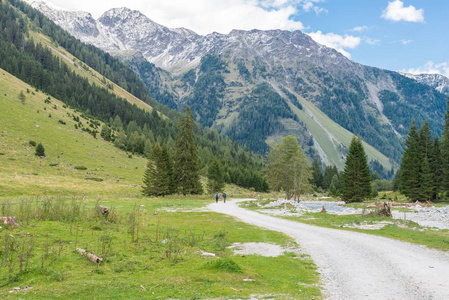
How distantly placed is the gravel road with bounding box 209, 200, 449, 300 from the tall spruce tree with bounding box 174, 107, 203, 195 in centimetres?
4728

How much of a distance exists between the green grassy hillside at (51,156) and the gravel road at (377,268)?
1916 inches

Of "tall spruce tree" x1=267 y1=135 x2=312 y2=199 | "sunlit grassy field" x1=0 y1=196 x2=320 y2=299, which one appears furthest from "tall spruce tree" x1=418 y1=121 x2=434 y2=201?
"sunlit grassy field" x1=0 y1=196 x2=320 y2=299

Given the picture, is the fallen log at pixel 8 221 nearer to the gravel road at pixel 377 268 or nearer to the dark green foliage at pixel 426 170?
the gravel road at pixel 377 268

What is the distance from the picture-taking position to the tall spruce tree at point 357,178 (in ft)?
214

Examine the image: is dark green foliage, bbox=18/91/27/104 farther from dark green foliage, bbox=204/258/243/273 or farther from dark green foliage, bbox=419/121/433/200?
dark green foliage, bbox=419/121/433/200

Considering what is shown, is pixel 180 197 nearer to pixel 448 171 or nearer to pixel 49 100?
pixel 448 171

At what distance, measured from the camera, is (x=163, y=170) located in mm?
64375

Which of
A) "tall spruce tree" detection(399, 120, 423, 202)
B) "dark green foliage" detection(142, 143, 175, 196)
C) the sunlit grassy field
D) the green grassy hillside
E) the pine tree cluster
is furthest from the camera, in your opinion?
"dark green foliage" detection(142, 143, 175, 196)

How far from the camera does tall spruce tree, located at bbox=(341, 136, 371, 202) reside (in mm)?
65312

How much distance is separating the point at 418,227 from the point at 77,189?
5980cm

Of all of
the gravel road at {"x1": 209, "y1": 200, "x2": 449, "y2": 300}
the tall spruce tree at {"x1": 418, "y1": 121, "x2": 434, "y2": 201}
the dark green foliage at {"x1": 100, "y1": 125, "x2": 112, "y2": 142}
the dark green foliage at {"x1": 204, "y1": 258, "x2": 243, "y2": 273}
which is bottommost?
the gravel road at {"x1": 209, "y1": 200, "x2": 449, "y2": 300}

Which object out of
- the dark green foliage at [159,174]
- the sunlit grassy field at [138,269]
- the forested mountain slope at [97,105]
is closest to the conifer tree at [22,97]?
the forested mountain slope at [97,105]

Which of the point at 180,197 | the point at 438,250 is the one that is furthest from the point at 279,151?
the point at 438,250

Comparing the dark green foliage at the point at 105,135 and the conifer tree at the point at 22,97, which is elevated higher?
the conifer tree at the point at 22,97
